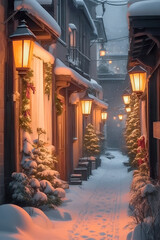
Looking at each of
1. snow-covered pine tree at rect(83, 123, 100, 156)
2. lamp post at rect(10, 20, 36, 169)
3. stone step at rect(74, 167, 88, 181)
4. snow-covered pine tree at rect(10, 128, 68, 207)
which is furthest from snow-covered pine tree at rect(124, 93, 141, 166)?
lamp post at rect(10, 20, 36, 169)

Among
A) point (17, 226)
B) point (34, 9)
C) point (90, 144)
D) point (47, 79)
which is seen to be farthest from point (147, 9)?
point (90, 144)

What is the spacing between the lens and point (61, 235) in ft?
24.8

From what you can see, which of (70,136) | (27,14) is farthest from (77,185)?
(27,14)

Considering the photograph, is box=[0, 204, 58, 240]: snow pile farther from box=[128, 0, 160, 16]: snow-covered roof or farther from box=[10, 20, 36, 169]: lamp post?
box=[128, 0, 160, 16]: snow-covered roof

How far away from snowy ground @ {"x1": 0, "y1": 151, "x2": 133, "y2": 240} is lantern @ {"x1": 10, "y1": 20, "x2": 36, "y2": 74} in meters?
2.82

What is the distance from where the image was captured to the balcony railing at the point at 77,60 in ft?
60.6

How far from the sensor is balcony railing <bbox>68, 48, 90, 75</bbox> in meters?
18.5

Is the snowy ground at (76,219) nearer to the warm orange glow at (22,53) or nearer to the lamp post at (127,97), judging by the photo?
the warm orange glow at (22,53)

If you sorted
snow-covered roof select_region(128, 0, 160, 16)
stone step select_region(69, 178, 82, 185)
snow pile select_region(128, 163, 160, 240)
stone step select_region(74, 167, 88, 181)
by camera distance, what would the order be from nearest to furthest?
snow pile select_region(128, 163, 160, 240) → snow-covered roof select_region(128, 0, 160, 16) → stone step select_region(69, 178, 82, 185) → stone step select_region(74, 167, 88, 181)

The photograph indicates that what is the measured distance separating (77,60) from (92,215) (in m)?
11.3

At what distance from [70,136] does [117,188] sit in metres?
3.60

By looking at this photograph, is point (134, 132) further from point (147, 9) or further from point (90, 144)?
point (147, 9)

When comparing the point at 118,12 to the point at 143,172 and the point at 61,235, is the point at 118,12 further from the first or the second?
the point at 61,235

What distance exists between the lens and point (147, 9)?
699cm
